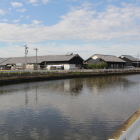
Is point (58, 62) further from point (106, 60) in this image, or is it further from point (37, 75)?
point (37, 75)

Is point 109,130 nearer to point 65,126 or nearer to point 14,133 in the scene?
point 65,126

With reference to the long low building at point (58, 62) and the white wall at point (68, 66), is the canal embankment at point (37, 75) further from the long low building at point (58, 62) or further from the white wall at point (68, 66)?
the long low building at point (58, 62)

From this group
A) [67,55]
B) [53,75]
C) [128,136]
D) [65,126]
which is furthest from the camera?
[67,55]

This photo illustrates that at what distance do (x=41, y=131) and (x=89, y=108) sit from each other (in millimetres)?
4252

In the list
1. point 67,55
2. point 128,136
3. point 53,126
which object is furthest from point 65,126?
point 67,55

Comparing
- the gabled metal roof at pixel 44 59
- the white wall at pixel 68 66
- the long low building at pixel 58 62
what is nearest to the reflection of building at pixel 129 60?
the long low building at pixel 58 62

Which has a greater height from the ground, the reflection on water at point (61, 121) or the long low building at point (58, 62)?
the long low building at point (58, 62)

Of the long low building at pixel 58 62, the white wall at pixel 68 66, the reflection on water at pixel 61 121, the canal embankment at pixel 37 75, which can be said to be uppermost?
the long low building at pixel 58 62

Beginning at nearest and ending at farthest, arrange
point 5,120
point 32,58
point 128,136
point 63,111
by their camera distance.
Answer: point 128,136
point 5,120
point 63,111
point 32,58

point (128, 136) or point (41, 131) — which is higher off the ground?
point (128, 136)

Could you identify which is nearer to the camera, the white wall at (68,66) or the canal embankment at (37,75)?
the canal embankment at (37,75)

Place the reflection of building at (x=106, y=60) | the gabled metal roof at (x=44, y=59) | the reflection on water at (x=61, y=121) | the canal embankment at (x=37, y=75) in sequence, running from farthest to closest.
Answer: the reflection of building at (x=106, y=60), the gabled metal roof at (x=44, y=59), the canal embankment at (x=37, y=75), the reflection on water at (x=61, y=121)

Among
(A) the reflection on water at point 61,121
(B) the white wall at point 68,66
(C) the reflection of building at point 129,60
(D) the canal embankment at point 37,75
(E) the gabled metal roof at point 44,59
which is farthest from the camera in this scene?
(C) the reflection of building at point 129,60

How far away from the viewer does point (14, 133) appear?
23.1 ft
